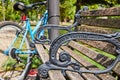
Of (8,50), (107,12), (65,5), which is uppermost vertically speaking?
(107,12)

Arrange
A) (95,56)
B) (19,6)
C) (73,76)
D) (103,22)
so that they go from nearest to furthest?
1. (73,76)
2. (95,56)
3. (103,22)
4. (19,6)

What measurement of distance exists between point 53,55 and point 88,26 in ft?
5.47

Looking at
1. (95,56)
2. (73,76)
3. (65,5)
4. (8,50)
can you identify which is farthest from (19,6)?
(65,5)

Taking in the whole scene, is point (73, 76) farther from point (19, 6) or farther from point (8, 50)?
point (19, 6)

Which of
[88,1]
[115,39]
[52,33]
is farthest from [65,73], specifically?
[88,1]

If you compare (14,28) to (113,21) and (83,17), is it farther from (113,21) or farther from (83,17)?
(113,21)

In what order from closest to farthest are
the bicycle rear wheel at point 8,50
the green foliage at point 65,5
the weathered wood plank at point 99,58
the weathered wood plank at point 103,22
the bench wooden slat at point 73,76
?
the bench wooden slat at point 73,76 → the weathered wood plank at point 99,58 → the weathered wood plank at point 103,22 → the bicycle rear wheel at point 8,50 → the green foliage at point 65,5

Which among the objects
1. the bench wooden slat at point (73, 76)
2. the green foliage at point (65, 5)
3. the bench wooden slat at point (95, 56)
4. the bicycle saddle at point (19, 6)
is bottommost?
the green foliage at point (65, 5)

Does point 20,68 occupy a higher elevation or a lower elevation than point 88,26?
lower

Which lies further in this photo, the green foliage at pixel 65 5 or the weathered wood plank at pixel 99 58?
the green foliage at pixel 65 5

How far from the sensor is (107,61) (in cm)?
314

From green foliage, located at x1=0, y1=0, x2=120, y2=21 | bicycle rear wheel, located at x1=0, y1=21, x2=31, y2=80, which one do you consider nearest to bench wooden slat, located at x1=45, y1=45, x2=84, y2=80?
bicycle rear wheel, located at x1=0, y1=21, x2=31, y2=80

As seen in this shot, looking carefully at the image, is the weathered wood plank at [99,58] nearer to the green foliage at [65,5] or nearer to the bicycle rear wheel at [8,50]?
the bicycle rear wheel at [8,50]

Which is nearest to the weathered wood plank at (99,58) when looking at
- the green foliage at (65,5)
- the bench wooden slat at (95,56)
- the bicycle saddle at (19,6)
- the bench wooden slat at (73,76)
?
the bench wooden slat at (95,56)
